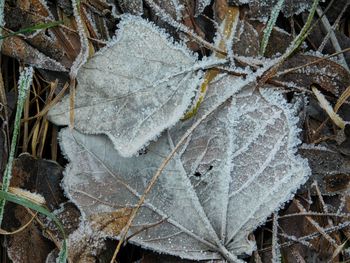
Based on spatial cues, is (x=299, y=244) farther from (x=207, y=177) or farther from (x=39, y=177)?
(x=39, y=177)

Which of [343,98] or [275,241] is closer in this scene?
[275,241]

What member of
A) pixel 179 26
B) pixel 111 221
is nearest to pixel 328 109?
pixel 179 26

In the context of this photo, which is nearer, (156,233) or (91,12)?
(156,233)

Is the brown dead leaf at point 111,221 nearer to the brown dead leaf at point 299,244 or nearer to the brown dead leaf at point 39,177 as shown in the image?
the brown dead leaf at point 39,177

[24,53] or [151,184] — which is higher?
[24,53]

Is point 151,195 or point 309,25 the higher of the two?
point 309,25

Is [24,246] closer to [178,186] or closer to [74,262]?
[74,262]

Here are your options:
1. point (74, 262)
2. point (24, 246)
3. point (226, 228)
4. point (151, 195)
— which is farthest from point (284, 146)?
point (24, 246)
